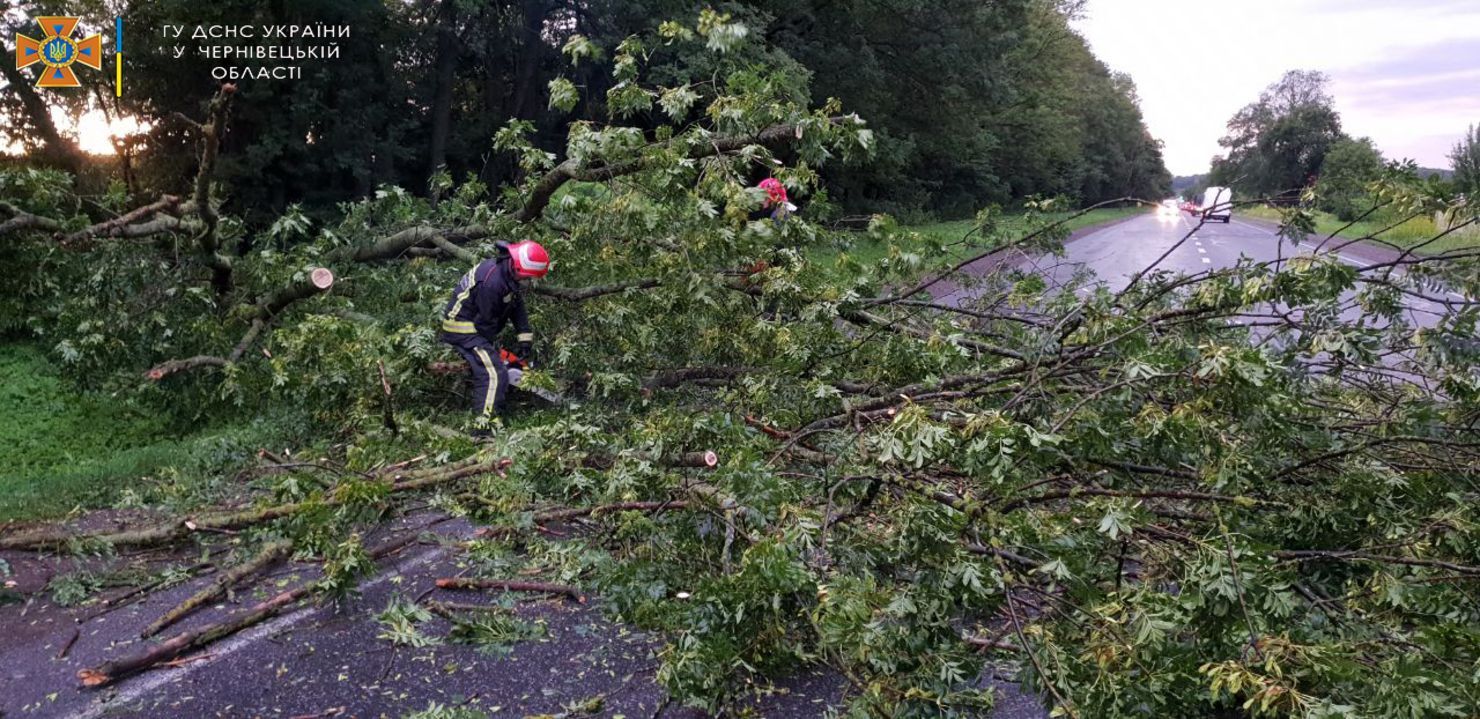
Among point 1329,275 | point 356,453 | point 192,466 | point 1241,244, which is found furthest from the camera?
point 1241,244

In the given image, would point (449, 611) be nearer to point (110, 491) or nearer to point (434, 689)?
point (434, 689)

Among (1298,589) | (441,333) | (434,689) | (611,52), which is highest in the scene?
(611,52)

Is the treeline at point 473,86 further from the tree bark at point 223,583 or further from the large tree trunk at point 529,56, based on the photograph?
the tree bark at point 223,583

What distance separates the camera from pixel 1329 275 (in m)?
2.52

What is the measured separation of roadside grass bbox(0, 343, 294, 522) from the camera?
4660mm

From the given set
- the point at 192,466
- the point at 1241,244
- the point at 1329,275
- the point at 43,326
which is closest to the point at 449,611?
the point at 192,466

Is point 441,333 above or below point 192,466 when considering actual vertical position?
above

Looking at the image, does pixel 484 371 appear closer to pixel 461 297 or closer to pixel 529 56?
pixel 461 297

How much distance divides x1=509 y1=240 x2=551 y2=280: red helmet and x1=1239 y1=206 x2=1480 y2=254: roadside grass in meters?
3.81

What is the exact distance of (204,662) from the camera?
3.04 meters

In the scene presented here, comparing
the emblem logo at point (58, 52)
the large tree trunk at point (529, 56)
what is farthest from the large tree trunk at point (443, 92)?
the emblem logo at point (58, 52)

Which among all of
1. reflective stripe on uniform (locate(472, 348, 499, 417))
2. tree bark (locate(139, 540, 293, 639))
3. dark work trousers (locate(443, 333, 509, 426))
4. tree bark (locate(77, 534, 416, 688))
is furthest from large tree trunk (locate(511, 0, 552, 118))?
tree bark (locate(77, 534, 416, 688))

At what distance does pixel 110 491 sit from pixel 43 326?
352cm

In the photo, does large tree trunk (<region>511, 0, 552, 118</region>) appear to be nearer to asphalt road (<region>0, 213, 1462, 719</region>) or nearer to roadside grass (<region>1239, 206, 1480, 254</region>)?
asphalt road (<region>0, 213, 1462, 719</region>)
